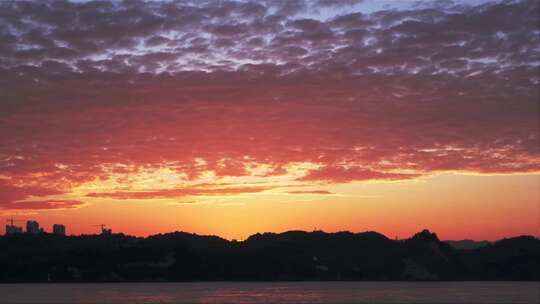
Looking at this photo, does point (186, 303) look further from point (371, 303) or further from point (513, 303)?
point (513, 303)

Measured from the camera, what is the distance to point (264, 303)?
19650 cm

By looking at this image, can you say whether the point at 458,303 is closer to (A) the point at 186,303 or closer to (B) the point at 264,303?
(B) the point at 264,303

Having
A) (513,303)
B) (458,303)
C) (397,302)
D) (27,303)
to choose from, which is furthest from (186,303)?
(513,303)

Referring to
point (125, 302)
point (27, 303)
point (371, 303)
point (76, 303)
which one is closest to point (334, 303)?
point (371, 303)

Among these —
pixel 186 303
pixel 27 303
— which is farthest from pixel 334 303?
pixel 27 303

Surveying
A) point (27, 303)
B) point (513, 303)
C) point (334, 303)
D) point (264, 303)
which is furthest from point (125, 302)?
point (513, 303)

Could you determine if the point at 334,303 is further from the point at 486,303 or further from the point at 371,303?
the point at 486,303

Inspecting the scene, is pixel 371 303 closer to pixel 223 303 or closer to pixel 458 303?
pixel 458 303

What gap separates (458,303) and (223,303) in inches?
2656

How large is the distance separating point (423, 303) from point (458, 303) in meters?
10.2

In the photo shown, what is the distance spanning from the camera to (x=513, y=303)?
7825 inches

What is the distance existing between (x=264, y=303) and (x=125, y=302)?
132 ft

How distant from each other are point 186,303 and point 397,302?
6087 cm

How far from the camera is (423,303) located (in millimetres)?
196875
